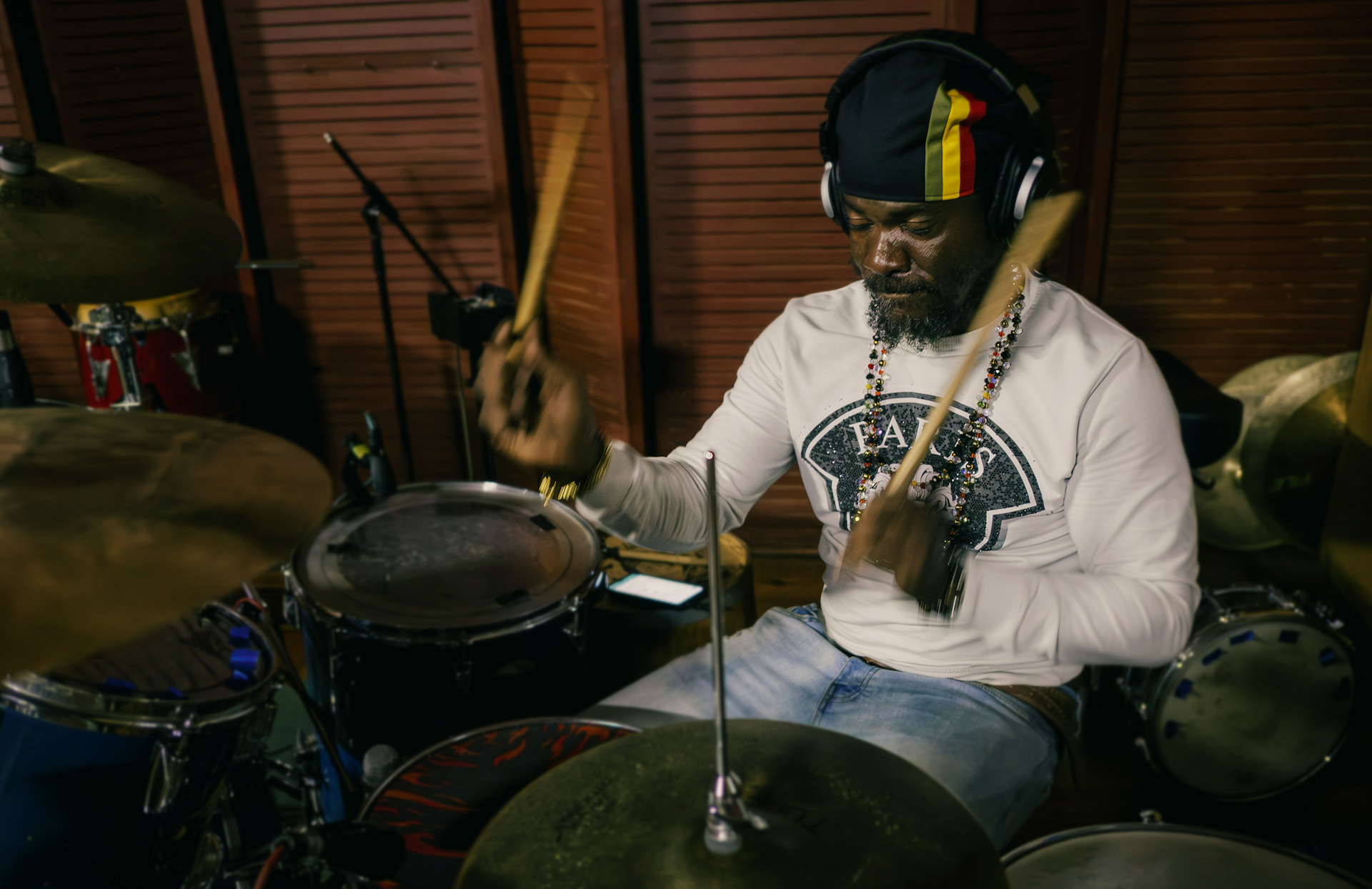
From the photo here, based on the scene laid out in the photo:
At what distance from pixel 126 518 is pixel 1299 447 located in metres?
2.99

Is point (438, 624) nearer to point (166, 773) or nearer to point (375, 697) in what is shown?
point (375, 697)

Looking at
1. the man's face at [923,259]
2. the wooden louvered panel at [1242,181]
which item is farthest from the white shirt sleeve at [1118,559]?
the wooden louvered panel at [1242,181]

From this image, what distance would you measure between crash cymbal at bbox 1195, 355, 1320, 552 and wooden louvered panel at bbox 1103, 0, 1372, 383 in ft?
0.21

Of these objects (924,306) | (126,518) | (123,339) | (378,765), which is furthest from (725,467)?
(123,339)

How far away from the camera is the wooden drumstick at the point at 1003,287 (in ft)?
3.21

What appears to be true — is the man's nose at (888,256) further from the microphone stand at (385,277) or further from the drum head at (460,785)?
the microphone stand at (385,277)

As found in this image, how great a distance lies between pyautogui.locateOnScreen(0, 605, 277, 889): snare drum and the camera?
3.49 ft

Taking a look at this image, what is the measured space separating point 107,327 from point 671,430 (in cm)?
162

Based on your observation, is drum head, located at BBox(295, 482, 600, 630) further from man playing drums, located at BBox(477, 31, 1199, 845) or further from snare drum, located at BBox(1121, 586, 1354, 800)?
snare drum, located at BBox(1121, 586, 1354, 800)

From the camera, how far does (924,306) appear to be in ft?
4.21

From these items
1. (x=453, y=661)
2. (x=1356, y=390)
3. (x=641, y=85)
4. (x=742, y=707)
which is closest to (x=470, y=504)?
(x=453, y=661)

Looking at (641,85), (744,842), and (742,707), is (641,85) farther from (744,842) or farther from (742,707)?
(744,842)

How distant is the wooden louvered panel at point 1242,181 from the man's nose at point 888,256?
1776 mm

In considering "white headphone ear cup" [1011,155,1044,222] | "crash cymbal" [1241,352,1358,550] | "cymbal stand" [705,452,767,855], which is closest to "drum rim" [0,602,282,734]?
"cymbal stand" [705,452,767,855]
